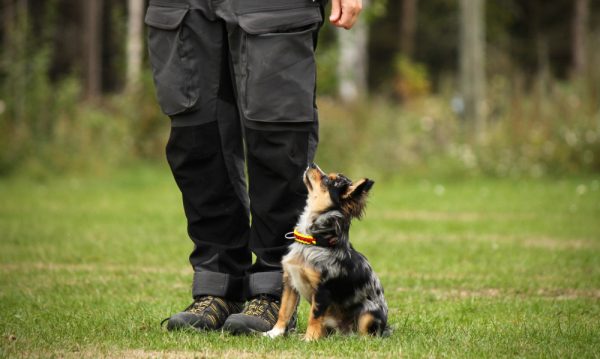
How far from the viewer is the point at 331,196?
4.22 metres

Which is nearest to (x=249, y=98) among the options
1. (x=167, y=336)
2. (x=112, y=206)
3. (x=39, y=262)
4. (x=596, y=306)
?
(x=167, y=336)

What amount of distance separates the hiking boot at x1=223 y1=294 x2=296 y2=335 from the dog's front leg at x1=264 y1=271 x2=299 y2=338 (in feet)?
0.15

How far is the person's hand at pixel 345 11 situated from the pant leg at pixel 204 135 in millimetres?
515

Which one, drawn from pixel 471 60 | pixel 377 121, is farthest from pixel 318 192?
pixel 471 60

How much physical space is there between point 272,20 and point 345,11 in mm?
325

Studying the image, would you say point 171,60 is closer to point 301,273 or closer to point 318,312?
point 301,273

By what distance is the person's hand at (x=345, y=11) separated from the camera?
13.7 ft

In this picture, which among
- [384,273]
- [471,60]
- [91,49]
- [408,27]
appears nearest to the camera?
[384,273]

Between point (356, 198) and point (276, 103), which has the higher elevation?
point (276, 103)

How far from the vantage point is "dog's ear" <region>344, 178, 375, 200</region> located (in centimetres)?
412

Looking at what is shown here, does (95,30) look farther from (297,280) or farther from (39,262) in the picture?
(297,280)

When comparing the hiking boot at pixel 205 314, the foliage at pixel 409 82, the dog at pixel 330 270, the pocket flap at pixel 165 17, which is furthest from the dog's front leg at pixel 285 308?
the foliage at pixel 409 82

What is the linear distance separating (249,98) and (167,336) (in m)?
1.10

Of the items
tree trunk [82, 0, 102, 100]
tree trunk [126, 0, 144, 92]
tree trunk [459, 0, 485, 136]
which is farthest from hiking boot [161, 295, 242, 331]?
tree trunk [82, 0, 102, 100]
